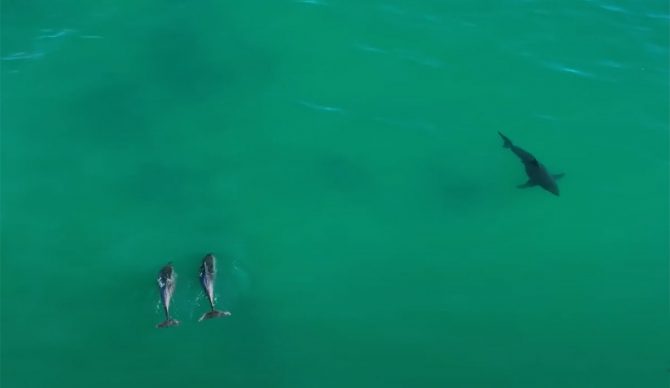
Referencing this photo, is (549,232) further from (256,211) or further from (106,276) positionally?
(106,276)

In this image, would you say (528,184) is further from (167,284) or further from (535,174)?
(167,284)

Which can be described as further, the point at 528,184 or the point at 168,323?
the point at 528,184

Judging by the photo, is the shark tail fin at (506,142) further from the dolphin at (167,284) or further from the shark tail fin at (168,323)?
the shark tail fin at (168,323)

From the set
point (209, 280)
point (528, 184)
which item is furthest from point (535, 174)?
point (209, 280)

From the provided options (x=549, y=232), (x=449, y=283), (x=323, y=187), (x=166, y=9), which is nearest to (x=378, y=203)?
(x=323, y=187)

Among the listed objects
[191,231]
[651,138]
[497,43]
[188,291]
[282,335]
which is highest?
[497,43]

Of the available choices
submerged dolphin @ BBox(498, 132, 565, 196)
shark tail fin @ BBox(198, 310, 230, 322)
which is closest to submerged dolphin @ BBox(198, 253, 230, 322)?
shark tail fin @ BBox(198, 310, 230, 322)

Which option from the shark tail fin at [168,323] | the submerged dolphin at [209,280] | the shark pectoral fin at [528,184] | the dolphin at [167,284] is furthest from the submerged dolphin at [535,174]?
the shark tail fin at [168,323]
